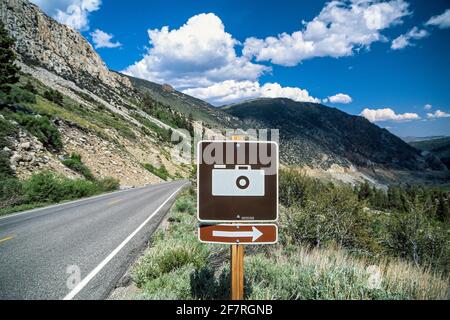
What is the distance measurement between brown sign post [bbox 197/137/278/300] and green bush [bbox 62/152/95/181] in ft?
78.5

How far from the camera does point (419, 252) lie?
6.43 meters

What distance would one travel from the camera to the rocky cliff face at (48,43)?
Result: 57875 mm

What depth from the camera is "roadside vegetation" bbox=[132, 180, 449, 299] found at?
11.9 feet

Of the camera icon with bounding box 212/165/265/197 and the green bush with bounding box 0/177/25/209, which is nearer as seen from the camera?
the camera icon with bounding box 212/165/265/197

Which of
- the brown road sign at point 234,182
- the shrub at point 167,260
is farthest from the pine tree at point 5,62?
the brown road sign at point 234,182

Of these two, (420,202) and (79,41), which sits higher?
(79,41)

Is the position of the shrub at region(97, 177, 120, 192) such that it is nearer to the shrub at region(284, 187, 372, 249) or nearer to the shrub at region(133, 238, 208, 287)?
the shrub at region(284, 187, 372, 249)

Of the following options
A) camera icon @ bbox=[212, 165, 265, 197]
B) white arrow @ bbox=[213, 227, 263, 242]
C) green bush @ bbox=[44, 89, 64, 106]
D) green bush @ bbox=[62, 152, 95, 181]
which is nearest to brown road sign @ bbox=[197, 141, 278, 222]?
camera icon @ bbox=[212, 165, 265, 197]

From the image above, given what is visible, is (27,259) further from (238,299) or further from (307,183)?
(307,183)

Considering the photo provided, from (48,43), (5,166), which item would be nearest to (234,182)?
(5,166)

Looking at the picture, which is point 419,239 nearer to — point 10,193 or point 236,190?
point 236,190

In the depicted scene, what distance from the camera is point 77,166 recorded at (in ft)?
78.9
